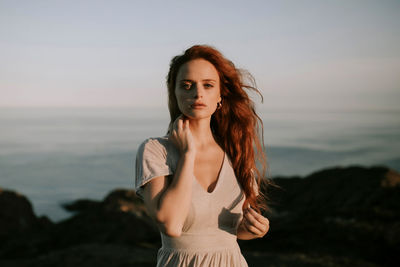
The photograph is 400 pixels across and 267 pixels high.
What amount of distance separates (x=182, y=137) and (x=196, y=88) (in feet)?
1.15

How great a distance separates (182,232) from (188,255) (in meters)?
0.15

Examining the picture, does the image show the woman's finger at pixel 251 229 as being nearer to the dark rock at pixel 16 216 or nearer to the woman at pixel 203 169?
the woman at pixel 203 169

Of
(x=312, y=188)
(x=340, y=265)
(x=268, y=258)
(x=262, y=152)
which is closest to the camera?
(x=262, y=152)

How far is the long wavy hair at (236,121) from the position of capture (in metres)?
2.68

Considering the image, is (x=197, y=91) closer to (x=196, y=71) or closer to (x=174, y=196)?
(x=196, y=71)

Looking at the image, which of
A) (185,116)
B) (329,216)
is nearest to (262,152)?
(185,116)

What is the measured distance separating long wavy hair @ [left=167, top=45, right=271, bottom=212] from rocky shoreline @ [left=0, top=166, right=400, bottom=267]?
5.15m

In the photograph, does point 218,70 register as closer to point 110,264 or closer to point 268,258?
point 268,258

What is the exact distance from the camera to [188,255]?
8.05 ft

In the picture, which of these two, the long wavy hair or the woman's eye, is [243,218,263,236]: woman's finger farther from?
the woman's eye

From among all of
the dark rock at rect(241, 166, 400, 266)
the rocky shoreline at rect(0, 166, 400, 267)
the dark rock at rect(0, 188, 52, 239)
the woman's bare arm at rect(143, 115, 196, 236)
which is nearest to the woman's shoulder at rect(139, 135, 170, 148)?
the woman's bare arm at rect(143, 115, 196, 236)

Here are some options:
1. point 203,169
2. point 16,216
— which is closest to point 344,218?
point 203,169

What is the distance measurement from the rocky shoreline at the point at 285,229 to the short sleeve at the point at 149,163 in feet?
18.8

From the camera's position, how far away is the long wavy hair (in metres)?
2.68
